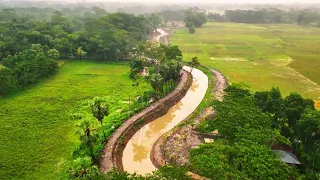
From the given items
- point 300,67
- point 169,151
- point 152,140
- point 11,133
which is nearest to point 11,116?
point 11,133

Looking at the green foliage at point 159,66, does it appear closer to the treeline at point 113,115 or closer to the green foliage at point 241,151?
the treeline at point 113,115

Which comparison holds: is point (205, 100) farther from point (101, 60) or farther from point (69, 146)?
point (101, 60)

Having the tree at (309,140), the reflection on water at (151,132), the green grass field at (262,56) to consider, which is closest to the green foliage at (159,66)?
the reflection on water at (151,132)

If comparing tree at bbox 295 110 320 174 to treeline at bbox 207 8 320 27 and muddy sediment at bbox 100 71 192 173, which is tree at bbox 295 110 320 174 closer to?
muddy sediment at bbox 100 71 192 173

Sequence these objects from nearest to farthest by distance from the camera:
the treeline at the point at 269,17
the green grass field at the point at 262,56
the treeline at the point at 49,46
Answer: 1. the treeline at the point at 49,46
2. the green grass field at the point at 262,56
3. the treeline at the point at 269,17

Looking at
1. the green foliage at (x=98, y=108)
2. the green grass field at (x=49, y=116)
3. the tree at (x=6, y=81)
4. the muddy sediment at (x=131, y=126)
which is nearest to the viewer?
the green foliage at (x=98, y=108)

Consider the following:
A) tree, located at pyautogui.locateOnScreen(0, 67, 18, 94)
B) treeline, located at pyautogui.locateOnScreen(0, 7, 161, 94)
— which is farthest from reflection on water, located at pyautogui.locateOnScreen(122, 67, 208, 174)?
treeline, located at pyautogui.locateOnScreen(0, 7, 161, 94)
